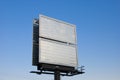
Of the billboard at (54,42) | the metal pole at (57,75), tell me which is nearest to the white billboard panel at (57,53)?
the billboard at (54,42)

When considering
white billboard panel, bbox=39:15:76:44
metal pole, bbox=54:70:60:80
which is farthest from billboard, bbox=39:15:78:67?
metal pole, bbox=54:70:60:80

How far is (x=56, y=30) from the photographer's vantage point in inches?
1750

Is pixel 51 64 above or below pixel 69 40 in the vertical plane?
below

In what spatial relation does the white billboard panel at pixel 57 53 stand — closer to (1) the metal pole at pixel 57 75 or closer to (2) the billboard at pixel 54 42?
(2) the billboard at pixel 54 42

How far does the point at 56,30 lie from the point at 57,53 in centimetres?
373

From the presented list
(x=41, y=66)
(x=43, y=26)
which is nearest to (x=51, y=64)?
(x=41, y=66)

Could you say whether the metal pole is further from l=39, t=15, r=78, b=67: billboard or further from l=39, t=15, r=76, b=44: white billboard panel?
l=39, t=15, r=76, b=44: white billboard panel

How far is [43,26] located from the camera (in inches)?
1678

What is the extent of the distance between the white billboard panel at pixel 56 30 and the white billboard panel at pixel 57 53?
38.6 inches

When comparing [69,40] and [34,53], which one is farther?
[69,40]

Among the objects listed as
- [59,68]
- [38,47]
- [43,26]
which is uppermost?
[43,26]

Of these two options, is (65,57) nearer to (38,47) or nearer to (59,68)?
(59,68)

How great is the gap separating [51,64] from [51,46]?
2802 mm

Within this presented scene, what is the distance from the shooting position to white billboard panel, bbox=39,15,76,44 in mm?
42656
